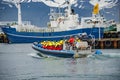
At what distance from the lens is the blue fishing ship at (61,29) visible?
126375 mm

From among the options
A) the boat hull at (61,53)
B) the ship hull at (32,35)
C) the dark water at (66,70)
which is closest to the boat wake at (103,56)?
the dark water at (66,70)

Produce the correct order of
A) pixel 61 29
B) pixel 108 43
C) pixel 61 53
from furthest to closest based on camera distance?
pixel 61 29, pixel 108 43, pixel 61 53

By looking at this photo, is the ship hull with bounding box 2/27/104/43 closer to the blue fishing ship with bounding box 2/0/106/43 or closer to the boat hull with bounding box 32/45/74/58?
the blue fishing ship with bounding box 2/0/106/43

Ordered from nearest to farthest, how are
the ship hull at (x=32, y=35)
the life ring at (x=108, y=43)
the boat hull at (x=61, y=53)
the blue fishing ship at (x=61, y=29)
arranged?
the boat hull at (x=61, y=53)
the life ring at (x=108, y=43)
the blue fishing ship at (x=61, y=29)
the ship hull at (x=32, y=35)

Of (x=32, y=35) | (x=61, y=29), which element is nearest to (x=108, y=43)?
(x=61, y=29)

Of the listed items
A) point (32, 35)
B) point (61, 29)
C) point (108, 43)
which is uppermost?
point (61, 29)

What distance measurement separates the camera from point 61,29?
13088 centimetres

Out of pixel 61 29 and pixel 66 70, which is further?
pixel 61 29

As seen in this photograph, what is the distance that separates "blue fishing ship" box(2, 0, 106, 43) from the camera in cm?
12638

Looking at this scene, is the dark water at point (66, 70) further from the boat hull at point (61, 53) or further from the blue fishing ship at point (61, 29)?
the blue fishing ship at point (61, 29)

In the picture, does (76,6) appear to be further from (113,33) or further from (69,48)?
(69,48)

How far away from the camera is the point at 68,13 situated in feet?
409

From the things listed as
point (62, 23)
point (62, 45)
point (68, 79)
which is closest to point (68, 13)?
point (62, 23)

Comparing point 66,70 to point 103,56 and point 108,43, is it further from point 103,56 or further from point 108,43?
point 108,43
